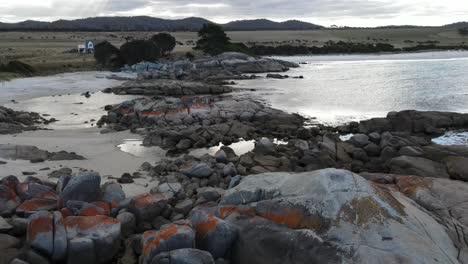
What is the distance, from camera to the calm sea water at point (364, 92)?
32.2 metres

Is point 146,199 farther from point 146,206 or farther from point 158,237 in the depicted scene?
point 158,237

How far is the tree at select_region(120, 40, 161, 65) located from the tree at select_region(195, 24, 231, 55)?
12081mm

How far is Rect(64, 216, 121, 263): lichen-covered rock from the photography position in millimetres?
8773

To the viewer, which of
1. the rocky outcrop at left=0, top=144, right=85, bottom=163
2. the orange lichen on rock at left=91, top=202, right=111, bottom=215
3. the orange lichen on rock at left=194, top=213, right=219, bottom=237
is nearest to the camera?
the orange lichen on rock at left=194, top=213, right=219, bottom=237

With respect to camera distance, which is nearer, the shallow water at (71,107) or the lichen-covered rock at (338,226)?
the lichen-covered rock at (338,226)

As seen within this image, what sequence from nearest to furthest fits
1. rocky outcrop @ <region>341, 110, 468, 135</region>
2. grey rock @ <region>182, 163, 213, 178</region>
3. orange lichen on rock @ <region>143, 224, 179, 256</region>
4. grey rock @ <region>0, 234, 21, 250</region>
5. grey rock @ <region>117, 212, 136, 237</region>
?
orange lichen on rock @ <region>143, 224, 179, 256</region>, grey rock @ <region>0, 234, 21, 250</region>, grey rock @ <region>117, 212, 136, 237</region>, grey rock @ <region>182, 163, 213, 178</region>, rocky outcrop @ <region>341, 110, 468, 135</region>

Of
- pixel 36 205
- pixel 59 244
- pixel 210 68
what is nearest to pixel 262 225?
pixel 59 244

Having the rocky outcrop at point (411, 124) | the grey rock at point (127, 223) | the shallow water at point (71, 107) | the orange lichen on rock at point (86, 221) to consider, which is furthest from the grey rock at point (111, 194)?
the rocky outcrop at point (411, 124)

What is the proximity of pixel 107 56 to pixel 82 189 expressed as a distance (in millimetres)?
51738

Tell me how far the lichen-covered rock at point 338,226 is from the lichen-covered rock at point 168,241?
97 centimetres

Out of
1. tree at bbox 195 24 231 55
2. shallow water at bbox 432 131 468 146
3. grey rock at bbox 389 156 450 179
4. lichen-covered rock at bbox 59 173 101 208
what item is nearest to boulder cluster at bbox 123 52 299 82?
tree at bbox 195 24 231 55

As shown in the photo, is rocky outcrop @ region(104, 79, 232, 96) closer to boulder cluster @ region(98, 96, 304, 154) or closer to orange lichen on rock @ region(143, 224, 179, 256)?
boulder cluster @ region(98, 96, 304, 154)

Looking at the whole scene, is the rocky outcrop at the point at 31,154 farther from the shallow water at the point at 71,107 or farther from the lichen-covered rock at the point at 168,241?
the lichen-covered rock at the point at 168,241

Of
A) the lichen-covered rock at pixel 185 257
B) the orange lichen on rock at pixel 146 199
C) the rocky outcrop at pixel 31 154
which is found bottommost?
the rocky outcrop at pixel 31 154
